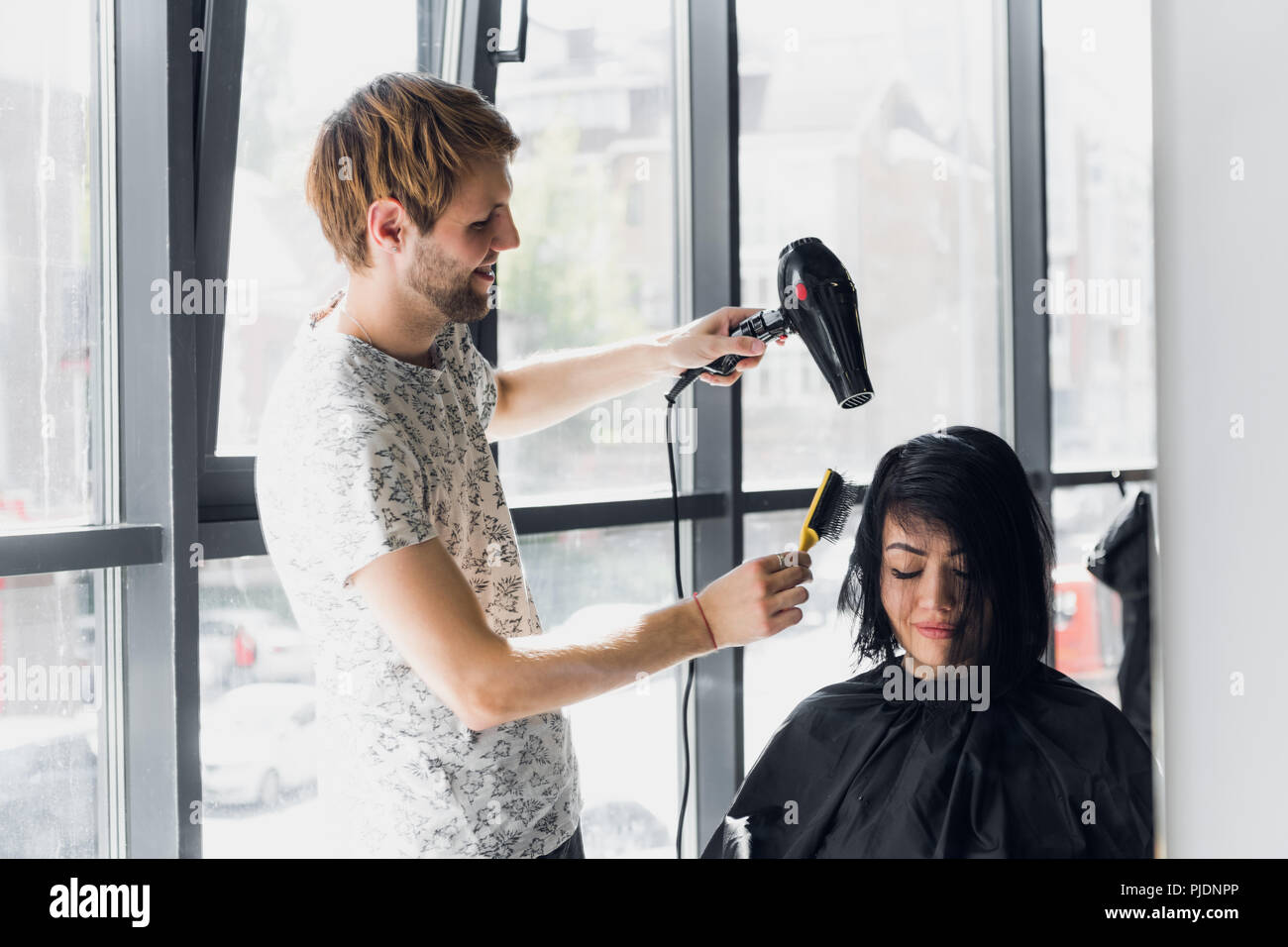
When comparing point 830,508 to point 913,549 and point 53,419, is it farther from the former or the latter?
point 53,419

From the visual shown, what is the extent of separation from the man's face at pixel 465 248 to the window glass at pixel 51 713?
2.85 ft

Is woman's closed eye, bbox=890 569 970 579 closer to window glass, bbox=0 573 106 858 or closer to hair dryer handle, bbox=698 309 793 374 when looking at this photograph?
hair dryer handle, bbox=698 309 793 374

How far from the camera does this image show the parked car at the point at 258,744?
6.28ft

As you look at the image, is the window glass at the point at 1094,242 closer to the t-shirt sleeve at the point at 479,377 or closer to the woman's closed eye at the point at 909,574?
the woman's closed eye at the point at 909,574

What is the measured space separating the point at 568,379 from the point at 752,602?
721 mm

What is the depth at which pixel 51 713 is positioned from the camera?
1.74 metres

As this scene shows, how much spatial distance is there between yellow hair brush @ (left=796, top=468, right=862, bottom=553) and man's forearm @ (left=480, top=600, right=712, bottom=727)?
0.29 m

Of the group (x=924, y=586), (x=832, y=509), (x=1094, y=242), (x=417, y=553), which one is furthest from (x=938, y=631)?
(x=1094, y=242)

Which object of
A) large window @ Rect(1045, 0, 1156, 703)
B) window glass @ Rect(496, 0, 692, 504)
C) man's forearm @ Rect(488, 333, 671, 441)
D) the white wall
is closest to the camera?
the white wall

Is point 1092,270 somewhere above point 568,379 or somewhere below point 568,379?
→ above

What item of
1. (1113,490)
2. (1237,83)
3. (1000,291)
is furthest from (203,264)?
(1113,490)

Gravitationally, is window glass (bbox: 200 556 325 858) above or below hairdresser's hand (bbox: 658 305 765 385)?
below

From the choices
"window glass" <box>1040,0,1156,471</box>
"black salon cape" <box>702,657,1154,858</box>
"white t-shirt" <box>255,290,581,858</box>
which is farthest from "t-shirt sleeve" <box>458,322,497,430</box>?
"window glass" <box>1040,0,1156,471</box>

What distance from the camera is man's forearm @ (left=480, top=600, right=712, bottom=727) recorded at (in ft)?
4.09
